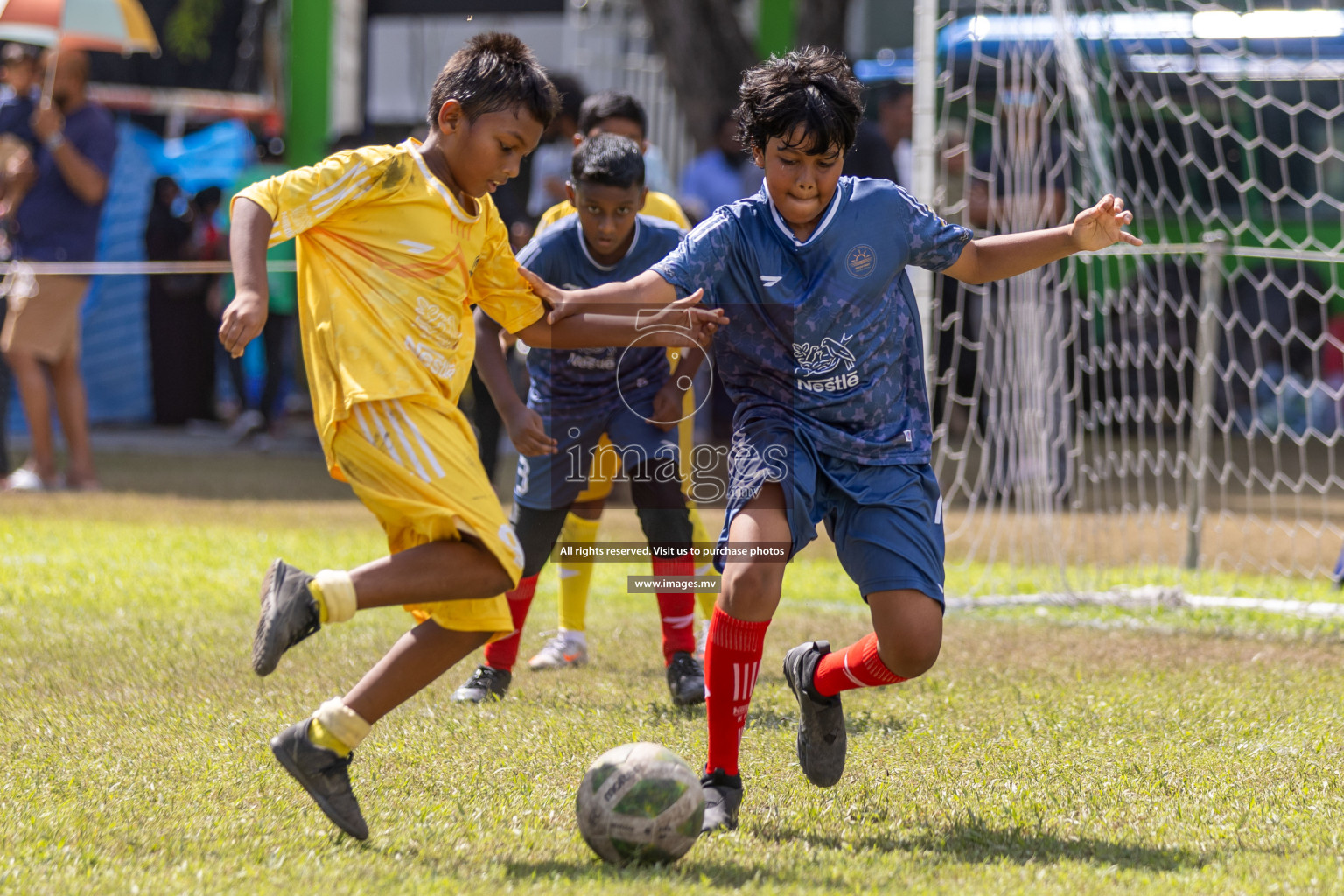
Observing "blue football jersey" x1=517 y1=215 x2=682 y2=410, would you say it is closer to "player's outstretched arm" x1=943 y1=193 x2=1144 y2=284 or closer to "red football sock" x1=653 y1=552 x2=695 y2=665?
"red football sock" x1=653 y1=552 x2=695 y2=665

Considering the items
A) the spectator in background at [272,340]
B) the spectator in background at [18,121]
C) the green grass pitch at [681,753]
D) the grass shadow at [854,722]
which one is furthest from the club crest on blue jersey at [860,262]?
the spectator in background at [272,340]

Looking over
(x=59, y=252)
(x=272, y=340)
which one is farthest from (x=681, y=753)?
(x=272, y=340)

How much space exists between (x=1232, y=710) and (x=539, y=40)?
13936 mm

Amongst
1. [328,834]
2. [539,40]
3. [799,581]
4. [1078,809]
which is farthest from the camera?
[539,40]

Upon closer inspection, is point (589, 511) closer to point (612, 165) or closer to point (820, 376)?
point (612, 165)

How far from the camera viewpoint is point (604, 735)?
4152 millimetres

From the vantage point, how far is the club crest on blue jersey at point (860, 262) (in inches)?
141

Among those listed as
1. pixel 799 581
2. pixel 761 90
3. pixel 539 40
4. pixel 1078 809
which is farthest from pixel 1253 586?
pixel 539 40

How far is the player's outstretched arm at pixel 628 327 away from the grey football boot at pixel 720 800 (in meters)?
1.07

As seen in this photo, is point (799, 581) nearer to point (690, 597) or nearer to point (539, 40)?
point (690, 597)

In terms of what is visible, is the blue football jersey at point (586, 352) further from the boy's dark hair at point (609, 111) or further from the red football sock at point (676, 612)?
the boy's dark hair at point (609, 111)

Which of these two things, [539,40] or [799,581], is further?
[539,40]

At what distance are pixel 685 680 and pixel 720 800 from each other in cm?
131

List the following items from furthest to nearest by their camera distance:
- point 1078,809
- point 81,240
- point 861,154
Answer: point 81,240, point 861,154, point 1078,809
